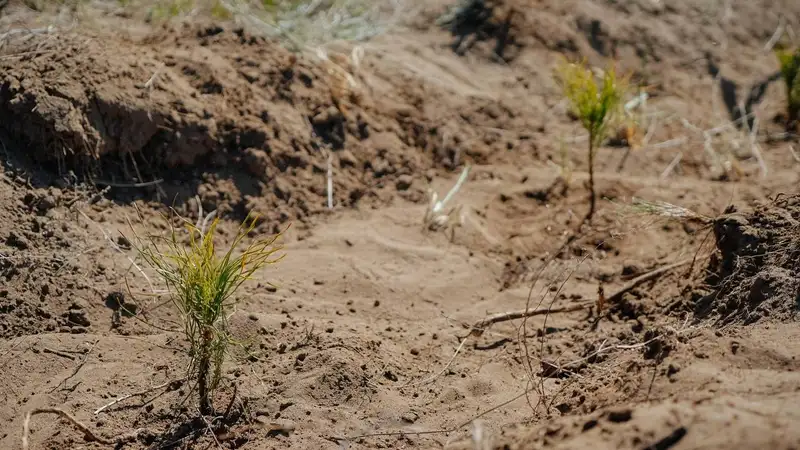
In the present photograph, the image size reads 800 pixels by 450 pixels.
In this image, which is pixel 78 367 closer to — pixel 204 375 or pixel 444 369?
pixel 204 375

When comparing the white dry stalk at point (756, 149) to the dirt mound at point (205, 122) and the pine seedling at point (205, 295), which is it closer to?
the dirt mound at point (205, 122)

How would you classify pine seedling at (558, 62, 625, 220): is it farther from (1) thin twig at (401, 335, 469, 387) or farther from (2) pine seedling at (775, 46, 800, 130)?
(2) pine seedling at (775, 46, 800, 130)

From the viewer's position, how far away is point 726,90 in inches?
263

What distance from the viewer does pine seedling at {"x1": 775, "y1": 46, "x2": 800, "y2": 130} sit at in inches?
241

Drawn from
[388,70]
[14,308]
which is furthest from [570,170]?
[14,308]

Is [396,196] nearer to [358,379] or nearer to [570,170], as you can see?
[570,170]

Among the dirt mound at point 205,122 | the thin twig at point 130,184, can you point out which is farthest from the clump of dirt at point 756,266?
the thin twig at point 130,184

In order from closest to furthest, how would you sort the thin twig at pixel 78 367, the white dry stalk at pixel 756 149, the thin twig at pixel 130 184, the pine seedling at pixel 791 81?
the thin twig at pixel 78 367
the thin twig at pixel 130 184
the white dry stalk at pixel 756 149
the pine seedling at pixel 791 81

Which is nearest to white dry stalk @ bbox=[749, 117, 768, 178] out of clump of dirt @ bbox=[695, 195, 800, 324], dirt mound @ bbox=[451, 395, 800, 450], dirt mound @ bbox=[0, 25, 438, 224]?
clump of dirt @ bbox=[695, 195, 800, 324]

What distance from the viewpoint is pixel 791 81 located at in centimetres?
613

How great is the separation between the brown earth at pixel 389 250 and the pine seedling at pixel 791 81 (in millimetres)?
134

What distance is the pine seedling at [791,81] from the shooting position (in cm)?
611

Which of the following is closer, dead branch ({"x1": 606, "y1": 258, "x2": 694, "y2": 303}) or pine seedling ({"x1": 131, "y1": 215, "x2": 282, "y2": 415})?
pine seedling ({"x1": 131, "y1": 215, "x2": 282, "y2": 415})

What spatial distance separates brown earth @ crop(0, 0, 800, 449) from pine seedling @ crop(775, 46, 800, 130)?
0.44ft
